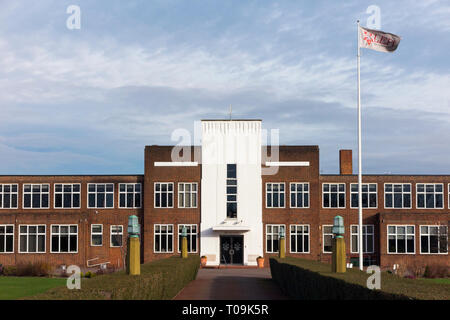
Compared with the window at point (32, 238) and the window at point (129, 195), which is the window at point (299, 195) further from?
the window at point (32, 238)

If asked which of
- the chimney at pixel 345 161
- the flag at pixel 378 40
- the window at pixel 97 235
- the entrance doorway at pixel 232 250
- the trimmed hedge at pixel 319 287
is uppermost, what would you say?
the flag at pixel 378 40

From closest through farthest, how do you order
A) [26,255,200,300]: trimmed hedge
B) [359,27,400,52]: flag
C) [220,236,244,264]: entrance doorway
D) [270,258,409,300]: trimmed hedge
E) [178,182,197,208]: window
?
[26,255,200,300]: trimmed hedge < [270,258,409,300]: trimmed hedge < [359,27,400,52]: flag < [220,236,244,264]: entrance doorway < [178,182,197,208]: window

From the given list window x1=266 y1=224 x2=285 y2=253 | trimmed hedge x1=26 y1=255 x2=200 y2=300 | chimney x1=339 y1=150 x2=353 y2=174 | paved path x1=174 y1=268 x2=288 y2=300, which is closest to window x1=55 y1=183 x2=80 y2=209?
window x1=266 y1=224 x2=285 y2=253

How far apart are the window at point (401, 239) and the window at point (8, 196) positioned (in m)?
28.2

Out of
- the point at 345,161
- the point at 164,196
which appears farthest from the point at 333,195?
the point at 164,196

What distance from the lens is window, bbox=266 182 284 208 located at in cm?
4428

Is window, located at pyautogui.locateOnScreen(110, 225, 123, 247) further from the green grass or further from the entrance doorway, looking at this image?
the green grass

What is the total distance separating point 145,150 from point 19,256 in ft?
39.7

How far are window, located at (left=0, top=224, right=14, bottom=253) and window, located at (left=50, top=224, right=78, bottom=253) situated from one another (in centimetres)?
305

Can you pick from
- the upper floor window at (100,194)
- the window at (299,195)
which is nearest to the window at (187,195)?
the upper floor window at (100,194)

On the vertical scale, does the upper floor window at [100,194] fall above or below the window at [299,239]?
above

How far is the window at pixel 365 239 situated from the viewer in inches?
1740

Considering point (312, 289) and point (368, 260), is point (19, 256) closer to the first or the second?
point (368, 260)
